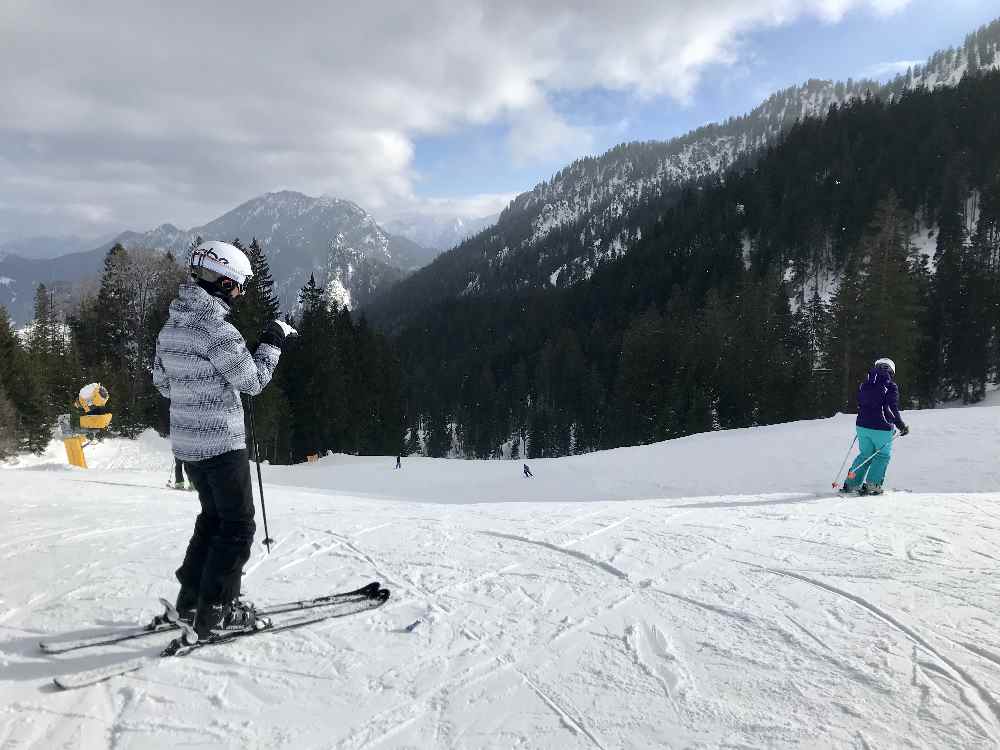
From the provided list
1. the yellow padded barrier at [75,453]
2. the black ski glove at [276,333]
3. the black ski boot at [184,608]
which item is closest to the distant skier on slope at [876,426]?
Result: the black ski glove at [276,333]

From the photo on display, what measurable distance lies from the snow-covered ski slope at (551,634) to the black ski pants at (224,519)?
0.42m

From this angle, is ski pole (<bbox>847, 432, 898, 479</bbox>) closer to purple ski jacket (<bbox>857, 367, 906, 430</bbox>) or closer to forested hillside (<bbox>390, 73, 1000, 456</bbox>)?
purple ski jacket (<bbox>857, 367, 906, 430</bbox>)

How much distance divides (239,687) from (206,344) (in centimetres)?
205

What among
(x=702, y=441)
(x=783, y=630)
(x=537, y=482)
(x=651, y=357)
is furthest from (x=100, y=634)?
(x=651, y=357)

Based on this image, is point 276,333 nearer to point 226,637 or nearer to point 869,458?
point 226,637

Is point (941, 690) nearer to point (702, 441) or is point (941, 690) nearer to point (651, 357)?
point (702, 441)

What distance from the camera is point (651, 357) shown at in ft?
179

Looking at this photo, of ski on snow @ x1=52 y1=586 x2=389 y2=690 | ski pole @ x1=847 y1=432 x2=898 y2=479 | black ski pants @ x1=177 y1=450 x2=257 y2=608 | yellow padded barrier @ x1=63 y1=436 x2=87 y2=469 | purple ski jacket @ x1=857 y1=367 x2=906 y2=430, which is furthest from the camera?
yellow padded barrier @ x1=63 y1=436 x2=87 y2=469

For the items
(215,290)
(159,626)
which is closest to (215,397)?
(215,290)

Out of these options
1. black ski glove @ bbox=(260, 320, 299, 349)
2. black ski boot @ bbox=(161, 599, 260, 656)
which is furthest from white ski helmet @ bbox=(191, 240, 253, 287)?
black ski boot @ bbox=(161, 599, 260, 656)

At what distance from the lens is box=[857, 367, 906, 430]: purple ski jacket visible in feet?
29.7

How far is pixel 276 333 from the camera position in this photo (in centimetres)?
358

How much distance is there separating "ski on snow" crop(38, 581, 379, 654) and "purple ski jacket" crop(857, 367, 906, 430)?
359 inches

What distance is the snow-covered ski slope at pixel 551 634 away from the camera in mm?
2654
